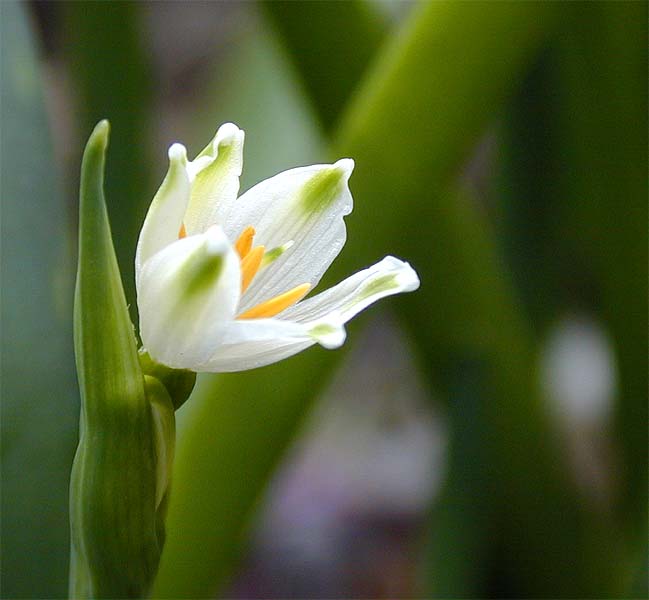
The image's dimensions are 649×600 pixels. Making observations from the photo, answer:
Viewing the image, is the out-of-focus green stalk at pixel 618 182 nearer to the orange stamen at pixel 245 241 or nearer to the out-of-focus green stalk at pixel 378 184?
the out-of-focus green stalk at pixel 378 184

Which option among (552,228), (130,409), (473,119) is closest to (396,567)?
(552,228)

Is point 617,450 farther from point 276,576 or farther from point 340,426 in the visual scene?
point 340,426

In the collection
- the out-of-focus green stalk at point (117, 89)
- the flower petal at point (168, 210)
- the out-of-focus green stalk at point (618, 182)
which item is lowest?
the out-of-focus green stalk at point (618, 182)

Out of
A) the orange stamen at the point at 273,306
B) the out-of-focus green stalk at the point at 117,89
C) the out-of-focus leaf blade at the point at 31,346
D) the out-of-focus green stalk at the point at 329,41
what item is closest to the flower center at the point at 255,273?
the orange stamen at the point at 273,306

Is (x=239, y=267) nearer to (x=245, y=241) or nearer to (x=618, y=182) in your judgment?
(x=245, y=241)

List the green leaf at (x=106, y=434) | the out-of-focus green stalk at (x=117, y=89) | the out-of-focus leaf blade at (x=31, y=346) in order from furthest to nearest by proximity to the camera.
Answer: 1. the out-of-focus green stalk at (x=117, y=89)
2. the out-of-focus leaf blade at (x=31, y=346)
3. the green leaf at (x=106, y=434)

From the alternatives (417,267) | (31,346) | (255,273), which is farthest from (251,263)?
(417,267)
